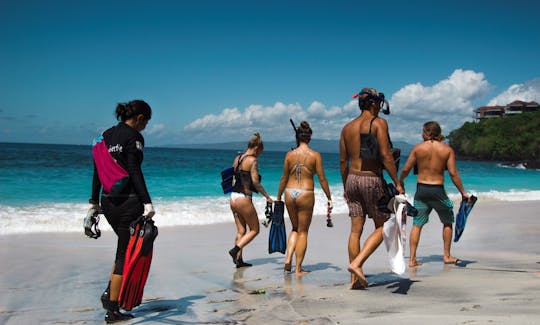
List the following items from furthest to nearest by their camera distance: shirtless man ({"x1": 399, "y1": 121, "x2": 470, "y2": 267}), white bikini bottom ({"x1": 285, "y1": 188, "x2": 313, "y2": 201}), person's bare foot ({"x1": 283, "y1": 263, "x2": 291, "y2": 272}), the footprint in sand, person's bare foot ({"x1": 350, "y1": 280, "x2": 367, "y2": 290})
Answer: shirtless man ({"x1": 399, "y1": 121, "x2": 470, "y2": 267}), person's bare foot ({"x1": 283, "y1": 263, "x2": 291, "y2": 272}), white bikini bottom ({"x1": 285, "y1": 188, "x2": 313, "y2": 201}), person's bare foot ({"x1": 350, "y1": 280, "x2": 367, "y2": 290}), the footprint in sand

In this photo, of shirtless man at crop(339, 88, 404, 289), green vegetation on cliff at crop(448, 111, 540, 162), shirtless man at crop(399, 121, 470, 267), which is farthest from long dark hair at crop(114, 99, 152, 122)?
green vegetation on cliff at crop(448, 111, 540, 162)

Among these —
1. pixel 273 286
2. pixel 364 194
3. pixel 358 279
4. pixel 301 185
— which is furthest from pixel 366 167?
pixel 273 286

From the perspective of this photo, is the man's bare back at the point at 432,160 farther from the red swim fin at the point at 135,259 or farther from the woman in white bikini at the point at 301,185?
the red swim fin at the point at 135,259

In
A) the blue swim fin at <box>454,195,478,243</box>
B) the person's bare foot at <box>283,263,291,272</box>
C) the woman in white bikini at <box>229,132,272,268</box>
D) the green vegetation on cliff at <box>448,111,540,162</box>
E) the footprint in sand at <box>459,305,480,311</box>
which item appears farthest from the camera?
the green vegetation on cliff at <box>448,111,540,162</box>

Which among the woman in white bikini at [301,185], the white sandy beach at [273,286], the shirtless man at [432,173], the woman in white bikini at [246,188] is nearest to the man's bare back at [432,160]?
the shirtless man at [432,173]

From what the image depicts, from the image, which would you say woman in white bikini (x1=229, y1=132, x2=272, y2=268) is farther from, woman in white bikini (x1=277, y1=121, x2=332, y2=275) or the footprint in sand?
the footprint in sand

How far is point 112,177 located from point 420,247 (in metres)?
5.95

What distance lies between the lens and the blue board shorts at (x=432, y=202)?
248 inches

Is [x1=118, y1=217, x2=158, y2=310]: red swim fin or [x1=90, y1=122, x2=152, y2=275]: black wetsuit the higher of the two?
[x1=90, y1=122, x2=152, y2=275]: black wetsuit

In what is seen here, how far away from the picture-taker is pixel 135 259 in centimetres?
390

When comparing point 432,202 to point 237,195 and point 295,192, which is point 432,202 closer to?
point 295,192

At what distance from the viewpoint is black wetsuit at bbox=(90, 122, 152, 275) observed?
3.86m

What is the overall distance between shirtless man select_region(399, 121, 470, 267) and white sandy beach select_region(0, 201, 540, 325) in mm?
665

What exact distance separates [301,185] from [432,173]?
176 cm
